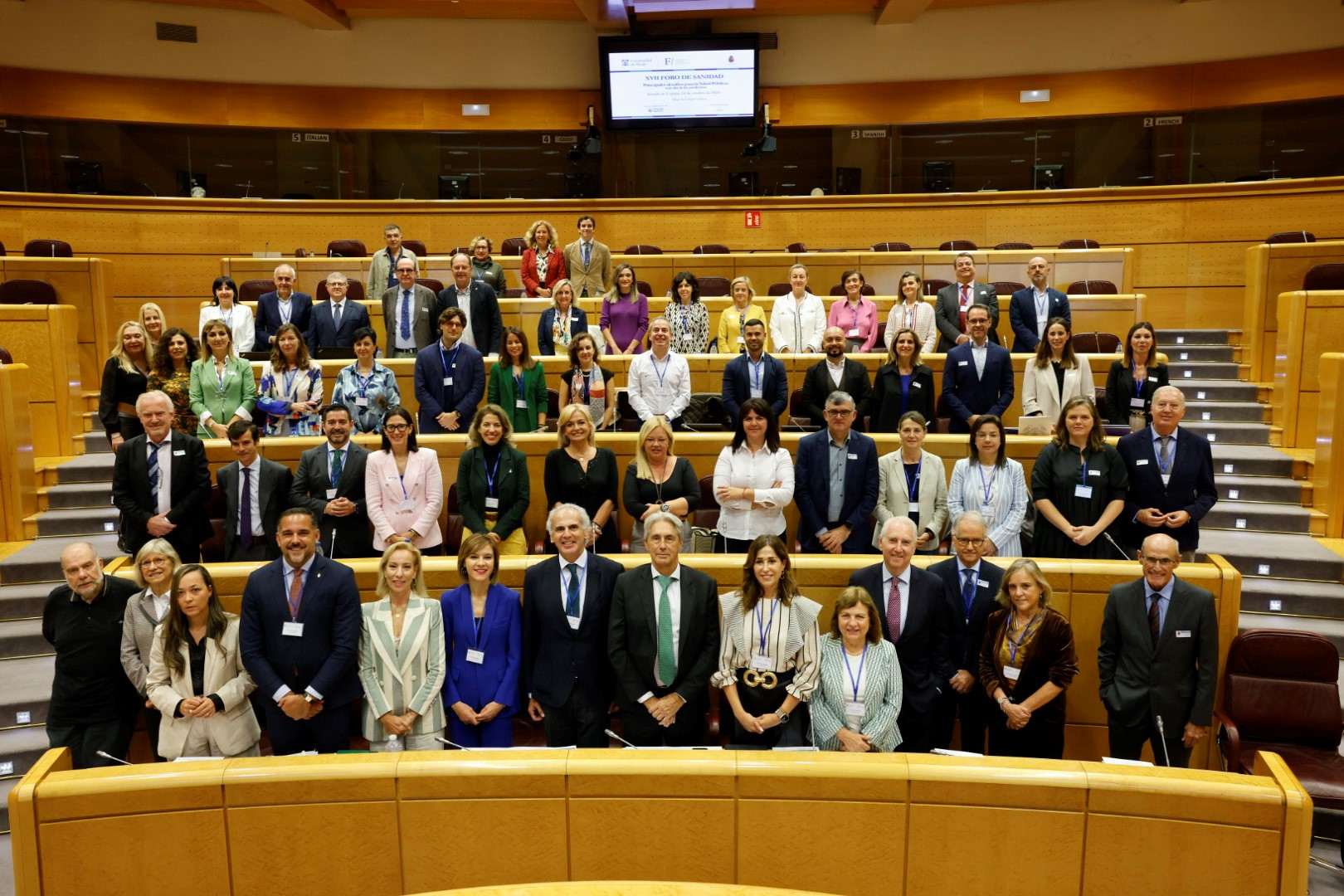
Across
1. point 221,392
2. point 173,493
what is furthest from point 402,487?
point 221,392

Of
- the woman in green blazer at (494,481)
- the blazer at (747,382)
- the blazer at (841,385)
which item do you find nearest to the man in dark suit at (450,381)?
the woman in green blazer at (494,481)

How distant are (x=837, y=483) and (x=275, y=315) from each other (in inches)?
168

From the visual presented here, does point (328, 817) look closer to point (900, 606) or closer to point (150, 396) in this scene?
point (900, 606)

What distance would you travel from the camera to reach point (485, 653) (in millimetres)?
3717

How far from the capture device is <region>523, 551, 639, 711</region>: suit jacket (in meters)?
3.75

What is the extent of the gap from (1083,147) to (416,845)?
11.6m

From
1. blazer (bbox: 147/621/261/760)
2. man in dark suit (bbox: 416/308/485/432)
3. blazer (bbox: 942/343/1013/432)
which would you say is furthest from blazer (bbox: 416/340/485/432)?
blazer (bbox: 942/343/1013/432)

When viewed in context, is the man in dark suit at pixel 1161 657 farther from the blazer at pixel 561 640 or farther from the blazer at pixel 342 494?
the blazer at pixel 342 494

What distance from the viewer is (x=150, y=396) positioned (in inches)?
181

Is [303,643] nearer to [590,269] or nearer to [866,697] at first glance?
[866,697]

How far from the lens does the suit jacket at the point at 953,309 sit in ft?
22.7

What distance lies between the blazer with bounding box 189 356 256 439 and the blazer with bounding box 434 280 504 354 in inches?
57.3

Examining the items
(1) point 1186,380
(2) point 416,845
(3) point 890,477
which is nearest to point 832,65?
(1) point 1186,380

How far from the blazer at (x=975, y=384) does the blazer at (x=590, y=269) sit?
3185mm
